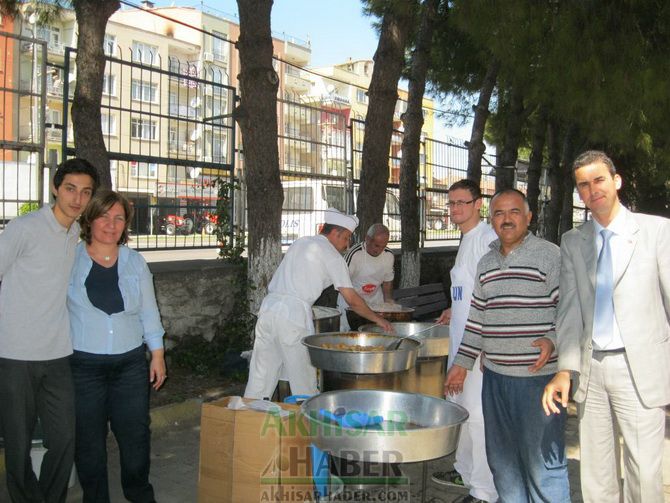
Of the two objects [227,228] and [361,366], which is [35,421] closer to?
[361,366]

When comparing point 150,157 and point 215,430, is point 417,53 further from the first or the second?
point 215,430

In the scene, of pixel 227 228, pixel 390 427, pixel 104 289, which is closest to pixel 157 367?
pixel 104 289

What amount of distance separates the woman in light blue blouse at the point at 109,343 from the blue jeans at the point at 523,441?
1846 mm

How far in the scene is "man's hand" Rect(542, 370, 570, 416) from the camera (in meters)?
3.13

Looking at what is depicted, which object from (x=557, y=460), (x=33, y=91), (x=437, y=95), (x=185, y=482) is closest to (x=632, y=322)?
(x=557, y=460)

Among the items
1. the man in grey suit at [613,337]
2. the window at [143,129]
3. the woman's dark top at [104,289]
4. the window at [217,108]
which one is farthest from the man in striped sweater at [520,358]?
the window at [217,108]

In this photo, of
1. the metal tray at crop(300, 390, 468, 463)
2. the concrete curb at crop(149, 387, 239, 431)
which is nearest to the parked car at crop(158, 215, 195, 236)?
the concrete curb at crop(149, 387, 239, 431)

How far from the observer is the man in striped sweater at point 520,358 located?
129 inches

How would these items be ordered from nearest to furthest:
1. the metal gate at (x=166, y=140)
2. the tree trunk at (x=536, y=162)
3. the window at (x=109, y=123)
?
1. the window at (x=109, y=123)
2. the metal gate at (x=166, y=140)
3. the tree trunk at (x=536, y=162)

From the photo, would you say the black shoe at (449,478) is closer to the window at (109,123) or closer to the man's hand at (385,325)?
the man's hand at (385,325)

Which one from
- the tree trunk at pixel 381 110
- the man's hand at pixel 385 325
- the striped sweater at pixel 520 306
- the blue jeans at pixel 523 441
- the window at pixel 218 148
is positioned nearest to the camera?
the blue jeans at pixel 523 441

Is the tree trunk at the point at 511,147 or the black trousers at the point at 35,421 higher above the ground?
the tree trunk at the point at 511,147

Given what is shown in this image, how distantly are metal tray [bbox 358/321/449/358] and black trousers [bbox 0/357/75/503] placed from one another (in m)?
2.10

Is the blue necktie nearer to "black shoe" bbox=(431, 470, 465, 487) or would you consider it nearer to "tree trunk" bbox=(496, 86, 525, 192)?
"black shoe" bbox=(431, 470, 465, 487)
